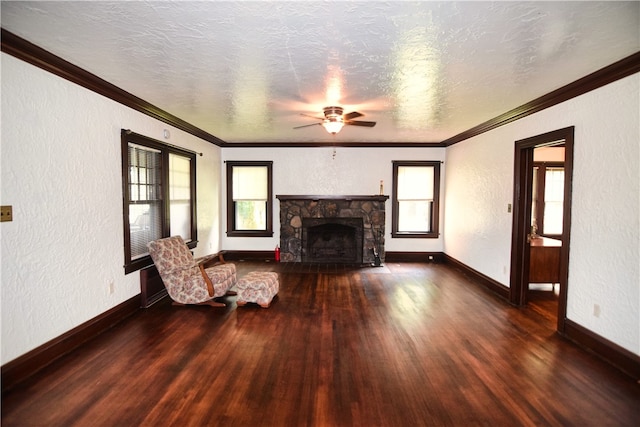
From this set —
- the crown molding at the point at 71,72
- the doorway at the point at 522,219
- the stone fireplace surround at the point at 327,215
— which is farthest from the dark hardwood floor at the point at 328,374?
the stone fireplace surround at the point at 327,215

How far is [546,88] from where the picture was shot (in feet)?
11.1

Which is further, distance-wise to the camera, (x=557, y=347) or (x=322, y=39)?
(x=557, y=347)

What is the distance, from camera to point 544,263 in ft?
15.3

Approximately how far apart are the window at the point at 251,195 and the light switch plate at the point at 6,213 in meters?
4.72

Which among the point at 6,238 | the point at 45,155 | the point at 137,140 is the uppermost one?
the point at 137,140

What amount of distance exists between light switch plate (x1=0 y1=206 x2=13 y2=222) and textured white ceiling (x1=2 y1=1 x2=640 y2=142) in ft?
4.11

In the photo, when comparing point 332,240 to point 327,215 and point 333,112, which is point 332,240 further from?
point 333,112

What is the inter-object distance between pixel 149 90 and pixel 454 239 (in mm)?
5762

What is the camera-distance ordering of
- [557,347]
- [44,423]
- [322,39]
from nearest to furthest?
[44,423]
[322,39]
[557,347]

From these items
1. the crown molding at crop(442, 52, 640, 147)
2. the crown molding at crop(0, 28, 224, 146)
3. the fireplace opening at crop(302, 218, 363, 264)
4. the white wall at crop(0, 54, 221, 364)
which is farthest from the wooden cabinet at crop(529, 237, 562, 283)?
the crown molding at crop(0, 28, 224, 146)

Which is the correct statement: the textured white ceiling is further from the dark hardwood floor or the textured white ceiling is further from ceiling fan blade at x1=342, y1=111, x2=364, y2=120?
the dark hardwood floor

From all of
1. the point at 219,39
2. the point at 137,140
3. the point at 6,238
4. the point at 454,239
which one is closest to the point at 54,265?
the point at 6,238

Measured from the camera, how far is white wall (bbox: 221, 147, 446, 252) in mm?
6996

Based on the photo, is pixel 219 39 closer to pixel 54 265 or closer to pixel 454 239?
pixel 54 265
